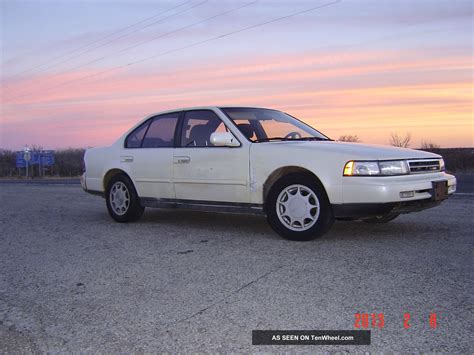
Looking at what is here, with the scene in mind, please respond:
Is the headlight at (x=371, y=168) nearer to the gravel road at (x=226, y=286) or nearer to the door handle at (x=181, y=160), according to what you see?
the gravel road at (x=226, y=286)

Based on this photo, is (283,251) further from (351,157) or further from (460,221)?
(460,221)

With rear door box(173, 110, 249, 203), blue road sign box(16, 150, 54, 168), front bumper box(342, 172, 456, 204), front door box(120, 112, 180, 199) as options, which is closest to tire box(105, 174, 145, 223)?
front door box(120, 112, 180, 199)

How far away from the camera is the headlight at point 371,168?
197 inches

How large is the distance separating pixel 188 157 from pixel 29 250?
216 centimetres

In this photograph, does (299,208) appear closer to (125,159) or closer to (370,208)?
(370,208)

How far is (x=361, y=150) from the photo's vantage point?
524 cm

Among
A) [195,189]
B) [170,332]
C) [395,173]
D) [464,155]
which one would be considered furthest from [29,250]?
[464,155]

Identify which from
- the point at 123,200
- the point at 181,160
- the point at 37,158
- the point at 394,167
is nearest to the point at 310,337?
the point at 394,167

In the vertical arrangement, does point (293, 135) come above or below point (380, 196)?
above

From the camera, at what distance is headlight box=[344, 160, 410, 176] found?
5.02 metres

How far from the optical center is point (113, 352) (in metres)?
2.65

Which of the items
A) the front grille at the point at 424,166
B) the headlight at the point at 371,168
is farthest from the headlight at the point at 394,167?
the front grille at the point at 424,166

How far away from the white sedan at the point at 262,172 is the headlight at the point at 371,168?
0.4 inches

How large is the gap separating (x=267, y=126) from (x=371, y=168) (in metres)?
1.69
